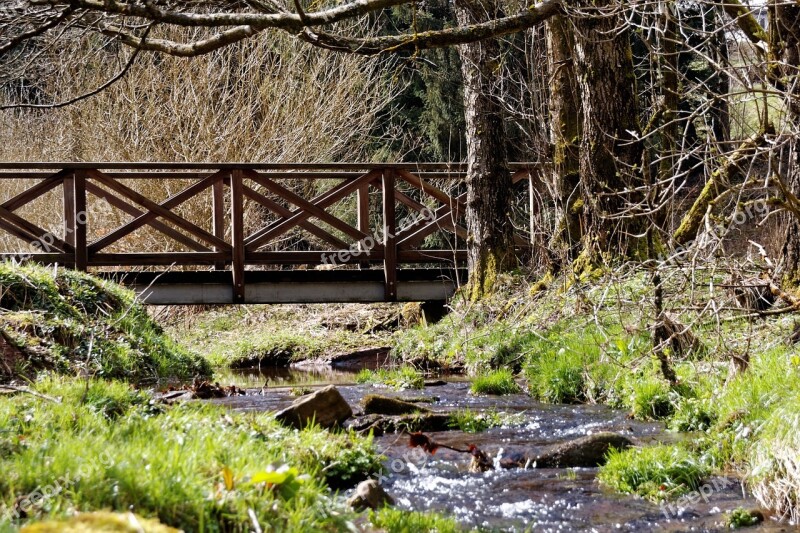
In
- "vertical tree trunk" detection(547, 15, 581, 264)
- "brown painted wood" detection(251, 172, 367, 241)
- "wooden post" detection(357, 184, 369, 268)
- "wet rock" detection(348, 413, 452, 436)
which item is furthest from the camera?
"wooden post" detection(357, 184, 369, 268)

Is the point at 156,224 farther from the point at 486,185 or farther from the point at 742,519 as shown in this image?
the point at 742,519

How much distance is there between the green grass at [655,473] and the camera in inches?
173

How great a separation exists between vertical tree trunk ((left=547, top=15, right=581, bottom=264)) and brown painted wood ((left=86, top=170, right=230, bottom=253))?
4349mm

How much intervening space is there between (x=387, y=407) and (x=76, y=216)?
6560mm

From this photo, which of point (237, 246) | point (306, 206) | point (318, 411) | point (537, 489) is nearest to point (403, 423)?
point (318, 411)

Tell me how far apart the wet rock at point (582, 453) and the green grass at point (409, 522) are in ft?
4.45

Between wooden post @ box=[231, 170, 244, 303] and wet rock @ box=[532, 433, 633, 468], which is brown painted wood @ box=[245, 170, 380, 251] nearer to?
wooden post @ box=[231, 170, 244, 303]

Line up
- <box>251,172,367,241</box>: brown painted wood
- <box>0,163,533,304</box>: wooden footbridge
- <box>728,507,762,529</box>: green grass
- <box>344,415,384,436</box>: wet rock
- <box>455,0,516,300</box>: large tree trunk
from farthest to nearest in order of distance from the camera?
1. <box>251,172,367,241</box>: brown painted wood
2. <box>0,163,533,304</box>: wooden footbridge
3. <box>455,0,516,300</box>: large tree trunk
4. <box>344,415,384,436</box>: wet rock
5. <box>728,507,762,529</box>: green grass

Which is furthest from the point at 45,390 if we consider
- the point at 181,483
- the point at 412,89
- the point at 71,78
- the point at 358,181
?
the point at 412,89

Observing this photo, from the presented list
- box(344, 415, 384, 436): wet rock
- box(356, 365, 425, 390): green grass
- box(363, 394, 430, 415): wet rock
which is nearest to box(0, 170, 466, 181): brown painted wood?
box(356, 365, 425, 390): green grass

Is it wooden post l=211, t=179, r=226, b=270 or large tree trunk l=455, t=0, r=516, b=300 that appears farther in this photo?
wooden post l=211, t=179, r=226, b=270

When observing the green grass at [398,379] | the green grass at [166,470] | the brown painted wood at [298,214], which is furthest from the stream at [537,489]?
the brown painted wood at [298,214]

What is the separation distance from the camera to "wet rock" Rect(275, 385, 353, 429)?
5133 millimetres

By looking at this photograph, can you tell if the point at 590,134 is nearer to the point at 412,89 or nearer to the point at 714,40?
the point at 714,40
